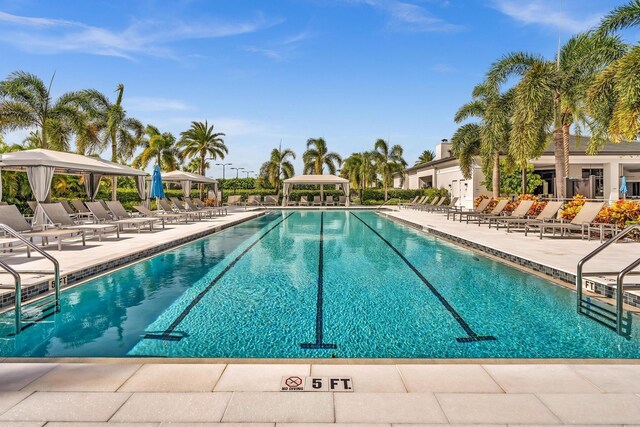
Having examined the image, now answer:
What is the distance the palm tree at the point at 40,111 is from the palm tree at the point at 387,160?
2516 centimetres

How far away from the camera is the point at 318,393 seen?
9.16ft

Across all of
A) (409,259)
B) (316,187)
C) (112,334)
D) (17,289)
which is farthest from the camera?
(316,187)

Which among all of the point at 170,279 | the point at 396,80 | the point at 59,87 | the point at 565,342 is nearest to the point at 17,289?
the point at 170,279

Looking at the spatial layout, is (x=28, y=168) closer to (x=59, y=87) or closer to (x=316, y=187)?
(x=59, y=87)

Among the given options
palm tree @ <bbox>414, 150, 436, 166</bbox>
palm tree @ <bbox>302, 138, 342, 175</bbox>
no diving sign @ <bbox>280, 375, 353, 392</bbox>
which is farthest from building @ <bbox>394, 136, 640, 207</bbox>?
palm tree @ <bbox>414, 150, 436, 166</bbox>

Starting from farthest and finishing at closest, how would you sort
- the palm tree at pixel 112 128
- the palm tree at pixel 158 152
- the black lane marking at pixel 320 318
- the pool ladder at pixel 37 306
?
the palm tree at pixel 158 152, the palm tree at pixel 112 128, the pool ladder at pixel 37 306, the black lane marking at pixel 320 318

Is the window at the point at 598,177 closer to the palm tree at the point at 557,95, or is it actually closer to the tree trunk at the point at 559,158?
the palm tree at the point at 557,95

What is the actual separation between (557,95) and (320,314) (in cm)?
1368

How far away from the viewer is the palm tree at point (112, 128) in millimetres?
21559

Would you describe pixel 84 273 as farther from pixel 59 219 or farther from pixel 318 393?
pixel 318 393

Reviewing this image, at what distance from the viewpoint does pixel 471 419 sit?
2.41 metres

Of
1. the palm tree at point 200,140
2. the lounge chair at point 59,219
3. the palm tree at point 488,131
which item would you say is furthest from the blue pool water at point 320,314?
the palm tree at point 200,140

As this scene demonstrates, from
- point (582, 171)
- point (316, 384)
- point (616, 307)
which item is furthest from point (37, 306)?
point (582, 171)

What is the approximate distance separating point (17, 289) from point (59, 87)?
1744 centimetres
